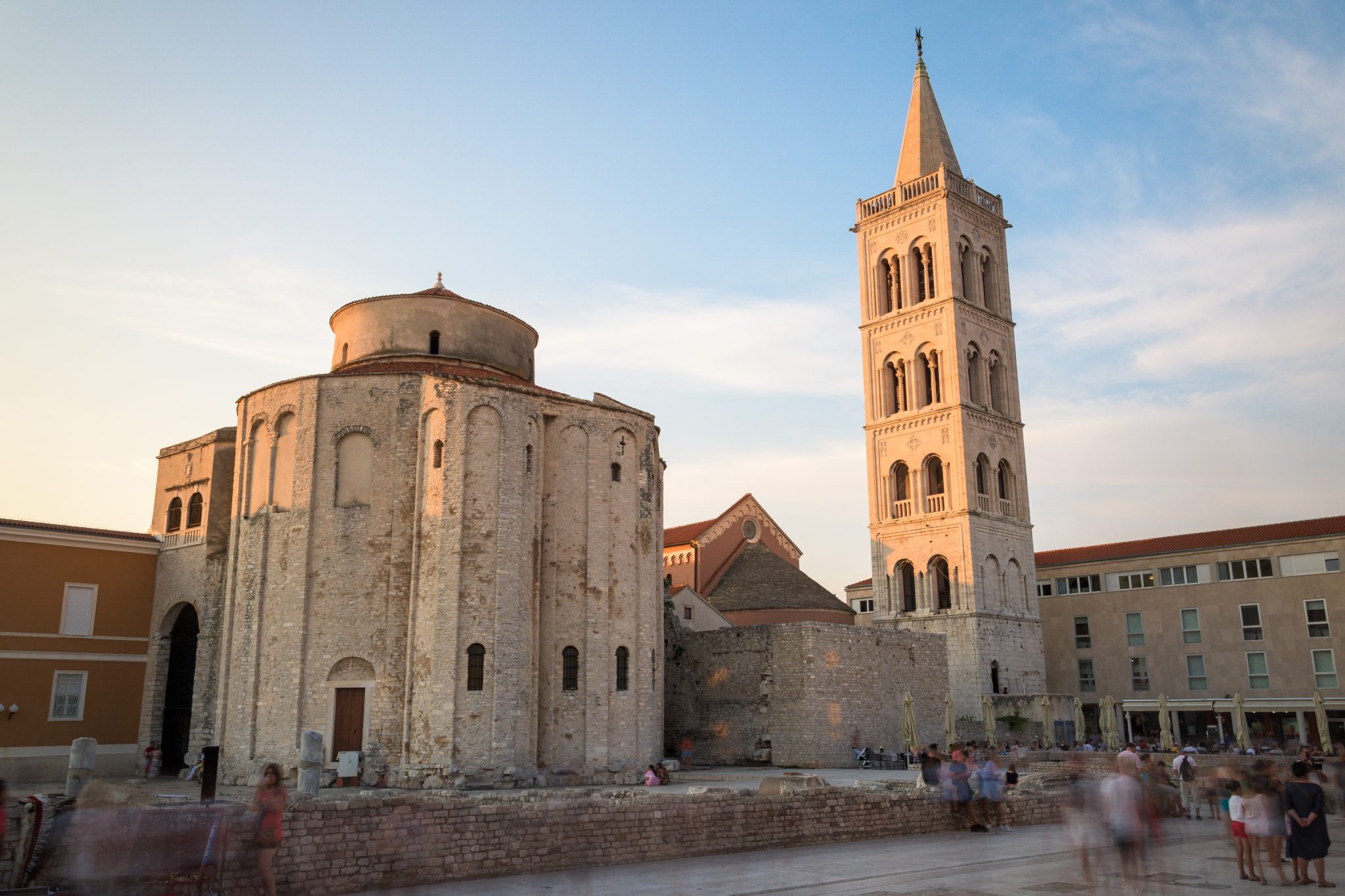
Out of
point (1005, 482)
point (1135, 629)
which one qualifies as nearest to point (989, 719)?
point (1005, 482)

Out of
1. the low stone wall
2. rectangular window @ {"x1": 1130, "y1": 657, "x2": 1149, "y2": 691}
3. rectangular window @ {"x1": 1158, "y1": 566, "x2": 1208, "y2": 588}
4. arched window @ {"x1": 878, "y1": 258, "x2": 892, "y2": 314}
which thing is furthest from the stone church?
rectangular window @ {"x1": 1158, "y1": 566, "x2": 1208, "y2": 588}

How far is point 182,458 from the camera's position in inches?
1287

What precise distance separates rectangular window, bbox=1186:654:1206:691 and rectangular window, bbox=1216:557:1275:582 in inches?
152

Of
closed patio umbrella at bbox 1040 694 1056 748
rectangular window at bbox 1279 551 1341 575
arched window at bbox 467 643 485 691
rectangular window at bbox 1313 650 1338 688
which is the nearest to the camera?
arched window at bbox 467 643 485 691

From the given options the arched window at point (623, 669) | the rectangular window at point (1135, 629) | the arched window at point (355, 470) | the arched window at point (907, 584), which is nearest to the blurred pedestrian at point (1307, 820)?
the arched window at point (623, 669)

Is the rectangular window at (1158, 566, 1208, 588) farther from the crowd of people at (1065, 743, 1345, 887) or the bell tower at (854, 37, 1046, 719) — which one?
the crowd of people at (1065, 743, 1345, 887)

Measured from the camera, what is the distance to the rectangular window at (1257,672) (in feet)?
143

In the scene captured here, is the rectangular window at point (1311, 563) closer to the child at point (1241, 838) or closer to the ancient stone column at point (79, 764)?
the child at point (1241, 838)

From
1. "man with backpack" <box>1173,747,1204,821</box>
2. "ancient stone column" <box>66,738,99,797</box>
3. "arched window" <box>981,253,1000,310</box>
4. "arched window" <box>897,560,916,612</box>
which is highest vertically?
"arched window" <box>981,253,1000,310</box>

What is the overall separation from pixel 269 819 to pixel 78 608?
76.5ft

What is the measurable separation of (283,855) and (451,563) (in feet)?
45.2

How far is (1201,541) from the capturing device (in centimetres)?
4744

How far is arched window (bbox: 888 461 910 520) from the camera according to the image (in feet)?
153

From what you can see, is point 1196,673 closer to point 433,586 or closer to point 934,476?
point 934,476
